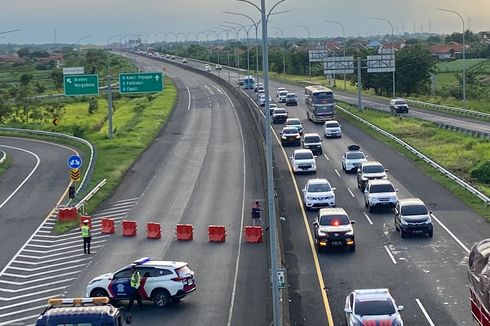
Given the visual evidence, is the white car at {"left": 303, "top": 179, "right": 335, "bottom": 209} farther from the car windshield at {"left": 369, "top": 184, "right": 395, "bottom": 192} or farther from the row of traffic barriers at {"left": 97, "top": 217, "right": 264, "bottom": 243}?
the row of traffic barriers at {"left": 97, "top": 217, "right": 264, "bottom": 243}

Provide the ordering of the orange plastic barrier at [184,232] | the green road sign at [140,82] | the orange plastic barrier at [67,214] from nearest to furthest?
the orange plastic barrier at [184,232] < the orange plastic barrier at [67,214] < the green road sign at [140,82]

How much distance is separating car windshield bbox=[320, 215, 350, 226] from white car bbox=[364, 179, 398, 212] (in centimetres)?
667

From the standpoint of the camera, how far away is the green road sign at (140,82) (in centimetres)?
7306

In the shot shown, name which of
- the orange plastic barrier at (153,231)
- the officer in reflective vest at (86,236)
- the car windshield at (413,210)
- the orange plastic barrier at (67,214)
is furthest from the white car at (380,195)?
the orange plastic barrier at (67,214)

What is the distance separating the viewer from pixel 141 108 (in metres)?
109

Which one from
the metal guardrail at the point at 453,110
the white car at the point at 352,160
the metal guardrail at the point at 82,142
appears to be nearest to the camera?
the metal guardrail at the point at 82,142

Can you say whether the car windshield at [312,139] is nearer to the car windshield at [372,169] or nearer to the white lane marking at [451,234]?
the car windshield at [372,169]

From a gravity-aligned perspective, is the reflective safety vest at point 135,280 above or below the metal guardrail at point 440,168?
below

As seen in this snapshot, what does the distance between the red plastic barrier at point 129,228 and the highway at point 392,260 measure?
672 centimetres

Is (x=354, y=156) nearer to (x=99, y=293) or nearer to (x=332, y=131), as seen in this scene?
(x=332, y=131)

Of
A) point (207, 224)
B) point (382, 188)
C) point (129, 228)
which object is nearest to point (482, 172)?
point (382, 188)

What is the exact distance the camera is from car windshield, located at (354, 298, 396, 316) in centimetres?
2328

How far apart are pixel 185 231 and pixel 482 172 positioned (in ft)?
73.1

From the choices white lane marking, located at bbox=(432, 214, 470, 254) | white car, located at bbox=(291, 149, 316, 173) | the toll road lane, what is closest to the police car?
the toll road lane
